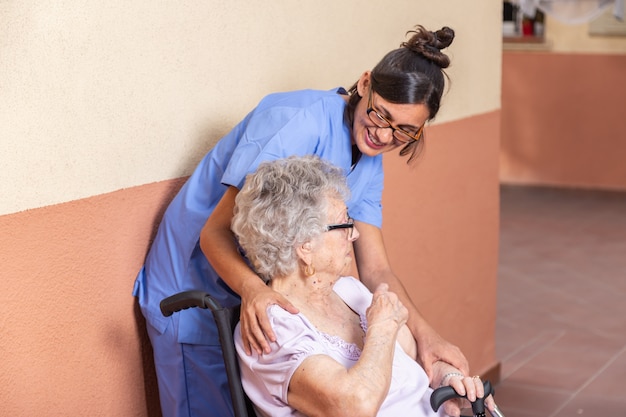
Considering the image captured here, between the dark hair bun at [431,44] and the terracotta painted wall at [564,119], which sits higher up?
the dark hair bun at [431,44]

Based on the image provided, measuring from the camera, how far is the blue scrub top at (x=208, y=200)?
6.99 feet

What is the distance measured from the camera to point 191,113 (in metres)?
2.39

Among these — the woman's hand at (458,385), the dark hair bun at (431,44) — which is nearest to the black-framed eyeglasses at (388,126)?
the dark hair bun at (431,44)

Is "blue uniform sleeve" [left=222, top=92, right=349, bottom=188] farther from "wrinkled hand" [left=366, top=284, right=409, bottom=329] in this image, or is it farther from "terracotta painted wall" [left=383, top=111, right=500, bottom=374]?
"terracotta painted wall" [left=383, top=111, right=500, bottom=374]

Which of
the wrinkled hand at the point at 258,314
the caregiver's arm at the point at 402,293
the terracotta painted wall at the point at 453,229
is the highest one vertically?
the wrinkled hand at the point at 258,314

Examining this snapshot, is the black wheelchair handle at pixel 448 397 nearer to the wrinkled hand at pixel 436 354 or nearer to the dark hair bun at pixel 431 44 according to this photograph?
the wrinkled hand at pixel 436 354

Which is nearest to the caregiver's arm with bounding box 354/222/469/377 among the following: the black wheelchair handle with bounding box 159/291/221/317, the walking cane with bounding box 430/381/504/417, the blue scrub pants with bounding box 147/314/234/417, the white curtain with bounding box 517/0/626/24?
the walking cane with bounding box 430/381/504/417

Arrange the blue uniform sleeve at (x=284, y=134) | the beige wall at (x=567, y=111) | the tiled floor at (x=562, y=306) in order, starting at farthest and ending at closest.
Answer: the beige wall at (x=567, y=111) → the tiled floor at (x=562, y=306) → the blue uniform sleeve at (x=284, y=134)

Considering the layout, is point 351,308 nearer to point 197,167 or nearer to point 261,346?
point 261,346

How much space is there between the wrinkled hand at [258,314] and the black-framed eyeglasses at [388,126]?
19.0 inches

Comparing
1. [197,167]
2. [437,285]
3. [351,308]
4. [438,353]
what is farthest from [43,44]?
[437,285]

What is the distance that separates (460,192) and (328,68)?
1191mm

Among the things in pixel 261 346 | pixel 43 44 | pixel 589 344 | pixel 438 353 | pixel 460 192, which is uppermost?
pixel 43 44

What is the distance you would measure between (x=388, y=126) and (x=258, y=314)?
554 millimetres
